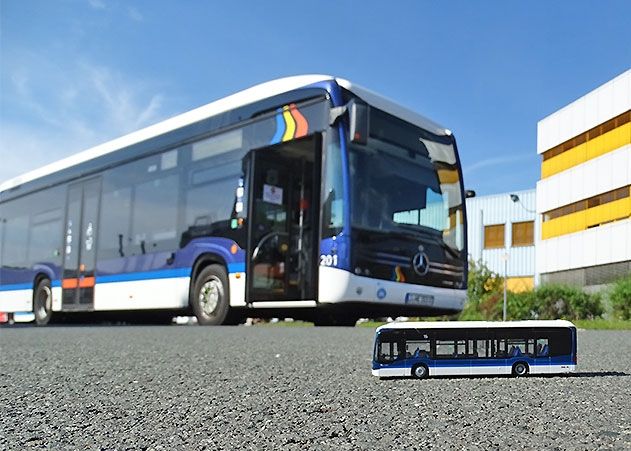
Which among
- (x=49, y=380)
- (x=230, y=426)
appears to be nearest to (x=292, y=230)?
(x=49, y=380)

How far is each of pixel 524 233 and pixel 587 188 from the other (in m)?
12.0

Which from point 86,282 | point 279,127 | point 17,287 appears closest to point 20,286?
point 17,287

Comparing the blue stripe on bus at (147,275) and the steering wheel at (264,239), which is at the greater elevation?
the steering wheel at (264,239)

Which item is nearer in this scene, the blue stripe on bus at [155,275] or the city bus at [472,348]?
the city bus at [472,348]

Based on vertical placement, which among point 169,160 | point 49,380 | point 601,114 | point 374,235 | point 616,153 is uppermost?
point 601,114

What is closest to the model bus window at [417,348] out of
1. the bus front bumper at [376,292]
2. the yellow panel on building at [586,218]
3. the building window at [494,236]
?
the bus front bumper at [376,292]

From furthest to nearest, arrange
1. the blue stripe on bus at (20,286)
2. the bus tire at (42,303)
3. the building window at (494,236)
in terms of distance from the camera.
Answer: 1. the building window at (494,236)
2. the bus tire at (42,303)
3. the blue stripe on bus at (20,286)

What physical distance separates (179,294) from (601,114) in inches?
926

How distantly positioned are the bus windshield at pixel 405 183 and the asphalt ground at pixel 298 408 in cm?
573

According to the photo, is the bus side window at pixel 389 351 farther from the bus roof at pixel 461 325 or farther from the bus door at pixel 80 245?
the bus door at pixel 80 245

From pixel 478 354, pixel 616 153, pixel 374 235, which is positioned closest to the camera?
pixel 478 354

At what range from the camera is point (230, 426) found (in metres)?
2.09

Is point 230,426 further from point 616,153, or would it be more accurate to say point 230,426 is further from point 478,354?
point 616,153

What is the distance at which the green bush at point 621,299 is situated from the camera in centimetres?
1767
